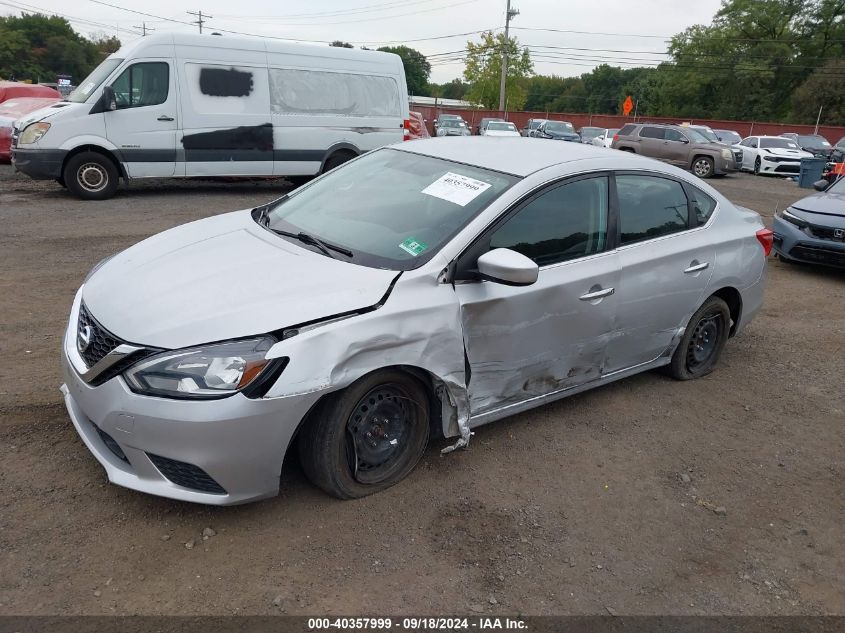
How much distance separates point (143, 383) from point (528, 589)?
172 cm

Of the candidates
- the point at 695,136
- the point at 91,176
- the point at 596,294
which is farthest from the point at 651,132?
the point at 596,294

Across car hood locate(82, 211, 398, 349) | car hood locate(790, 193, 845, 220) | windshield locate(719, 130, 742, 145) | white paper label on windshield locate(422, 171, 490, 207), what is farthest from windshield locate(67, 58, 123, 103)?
windshield locate(719, 130, 742, 145)

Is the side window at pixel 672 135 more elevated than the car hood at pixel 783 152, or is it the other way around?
the side window at pixel 672 135

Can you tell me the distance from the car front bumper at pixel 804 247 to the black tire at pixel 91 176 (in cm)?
961

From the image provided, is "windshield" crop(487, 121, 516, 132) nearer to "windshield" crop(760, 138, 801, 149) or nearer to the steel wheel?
"windshield" crop(760, 138, 801, 149)

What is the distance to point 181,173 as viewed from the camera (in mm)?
11117

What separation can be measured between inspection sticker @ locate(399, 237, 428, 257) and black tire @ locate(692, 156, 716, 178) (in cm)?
2055

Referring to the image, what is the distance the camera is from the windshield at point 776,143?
24616mm

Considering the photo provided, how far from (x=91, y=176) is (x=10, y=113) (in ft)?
15.7

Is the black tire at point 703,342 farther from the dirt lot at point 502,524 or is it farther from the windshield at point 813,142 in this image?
the windshield at point 813,142

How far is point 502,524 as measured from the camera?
3.12 meters

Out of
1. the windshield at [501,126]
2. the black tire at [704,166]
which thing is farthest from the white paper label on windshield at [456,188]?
the windshield at [501,126]

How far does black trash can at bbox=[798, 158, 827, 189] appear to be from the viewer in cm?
1947

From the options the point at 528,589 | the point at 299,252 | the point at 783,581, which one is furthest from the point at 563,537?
the point at 299,252
